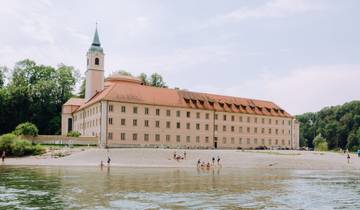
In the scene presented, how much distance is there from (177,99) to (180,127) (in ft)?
17.2

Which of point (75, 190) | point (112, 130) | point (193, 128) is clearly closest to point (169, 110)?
point (193, 128)

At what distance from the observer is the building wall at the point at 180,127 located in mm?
70000

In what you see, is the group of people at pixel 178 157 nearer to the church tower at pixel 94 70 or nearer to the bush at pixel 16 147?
the bush at pixel 16 147

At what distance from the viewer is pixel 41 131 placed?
87188mm

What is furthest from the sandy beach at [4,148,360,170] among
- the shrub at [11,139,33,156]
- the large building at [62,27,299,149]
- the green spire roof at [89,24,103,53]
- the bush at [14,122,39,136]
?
the green spire roof at [89,24,103,53]

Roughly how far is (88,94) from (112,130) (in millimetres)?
15066

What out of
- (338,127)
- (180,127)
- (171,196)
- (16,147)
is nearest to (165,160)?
(16,147)

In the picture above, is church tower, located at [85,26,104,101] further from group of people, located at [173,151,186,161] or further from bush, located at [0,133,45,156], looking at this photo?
group of people, located at [173,151,186,161]

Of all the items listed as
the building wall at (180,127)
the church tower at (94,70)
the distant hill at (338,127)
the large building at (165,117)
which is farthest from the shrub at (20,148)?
the distant hill at (338,127)

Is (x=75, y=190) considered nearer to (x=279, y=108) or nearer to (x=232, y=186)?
(x=232, y=186)

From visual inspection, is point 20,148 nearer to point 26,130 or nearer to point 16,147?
point 16,147

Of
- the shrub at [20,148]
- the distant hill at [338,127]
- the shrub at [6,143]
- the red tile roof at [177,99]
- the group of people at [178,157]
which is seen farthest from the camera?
the distant hill at [338,127]

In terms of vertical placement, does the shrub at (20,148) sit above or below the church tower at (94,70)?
below

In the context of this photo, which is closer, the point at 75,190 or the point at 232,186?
the point at 75,190
